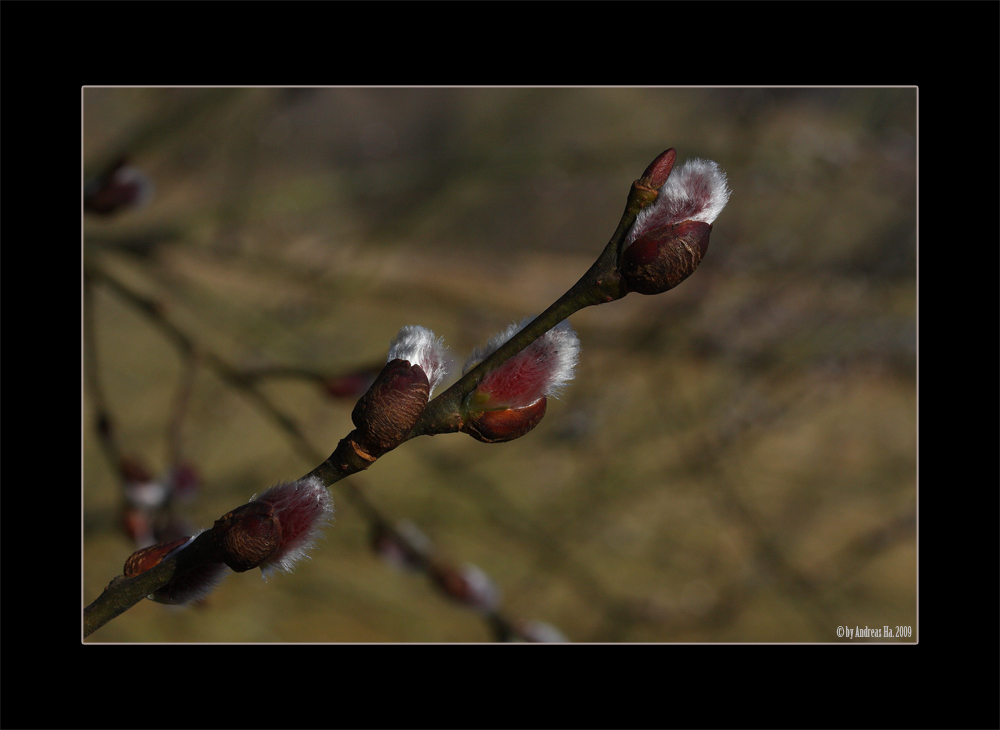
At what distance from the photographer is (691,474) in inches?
85.1

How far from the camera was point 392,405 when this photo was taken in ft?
1.28

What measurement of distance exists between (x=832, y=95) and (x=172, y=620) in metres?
2.20

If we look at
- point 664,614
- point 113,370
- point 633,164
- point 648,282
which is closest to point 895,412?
point 664,614

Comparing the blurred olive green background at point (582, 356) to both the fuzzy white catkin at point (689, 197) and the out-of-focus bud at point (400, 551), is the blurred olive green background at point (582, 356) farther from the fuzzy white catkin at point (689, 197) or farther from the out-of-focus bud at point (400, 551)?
the fuzzy white catkin at point (689, 197)

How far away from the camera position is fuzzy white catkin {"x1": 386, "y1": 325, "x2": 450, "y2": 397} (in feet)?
1.36

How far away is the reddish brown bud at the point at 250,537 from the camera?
394 mm

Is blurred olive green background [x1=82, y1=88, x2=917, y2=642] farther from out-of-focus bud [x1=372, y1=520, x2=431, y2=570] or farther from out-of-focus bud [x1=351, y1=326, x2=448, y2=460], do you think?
out-of-focus bud [x1=351, y1=326, x2=448, y2=460]

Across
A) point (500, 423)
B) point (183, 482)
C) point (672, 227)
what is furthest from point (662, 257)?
point (183, 482)

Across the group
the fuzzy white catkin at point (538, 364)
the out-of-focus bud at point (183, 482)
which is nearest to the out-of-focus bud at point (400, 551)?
the out-of-focus bud at point (183, 482)

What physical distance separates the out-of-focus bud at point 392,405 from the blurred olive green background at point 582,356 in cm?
107

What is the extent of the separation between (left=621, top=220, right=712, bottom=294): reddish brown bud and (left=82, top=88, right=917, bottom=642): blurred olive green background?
113 centimetres

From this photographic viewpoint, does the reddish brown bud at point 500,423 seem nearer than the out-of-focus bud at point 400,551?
Yes

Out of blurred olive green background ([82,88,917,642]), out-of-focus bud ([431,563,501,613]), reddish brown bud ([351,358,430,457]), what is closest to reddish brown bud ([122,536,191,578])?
reddish brown bud ([351,358,430,457])

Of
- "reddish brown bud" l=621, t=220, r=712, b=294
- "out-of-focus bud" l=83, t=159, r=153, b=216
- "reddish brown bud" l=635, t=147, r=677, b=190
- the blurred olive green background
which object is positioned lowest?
the blurred olive green background
